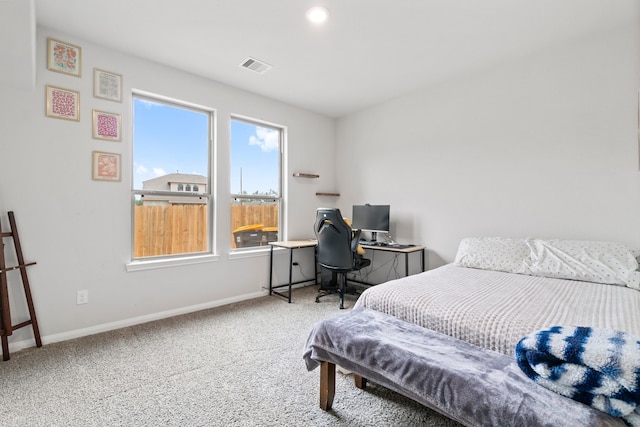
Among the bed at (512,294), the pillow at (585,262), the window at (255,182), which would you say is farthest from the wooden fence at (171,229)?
the pillow at (585,262)

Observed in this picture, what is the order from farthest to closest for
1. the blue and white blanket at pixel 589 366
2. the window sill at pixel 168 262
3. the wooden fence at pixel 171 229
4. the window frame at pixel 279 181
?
the window frame at pixel 279 181 < the wooden fence at pixel 171 229 < the window sill at pixel 168 262 < the blue and white blanket at pixel 589 366

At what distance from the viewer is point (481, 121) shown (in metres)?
3.20

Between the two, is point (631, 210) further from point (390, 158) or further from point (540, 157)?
point (390, 158)

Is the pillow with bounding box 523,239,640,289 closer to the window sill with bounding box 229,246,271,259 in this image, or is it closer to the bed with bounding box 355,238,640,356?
the bed with bounding box 355,238,640,356

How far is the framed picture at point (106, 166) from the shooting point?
264cm

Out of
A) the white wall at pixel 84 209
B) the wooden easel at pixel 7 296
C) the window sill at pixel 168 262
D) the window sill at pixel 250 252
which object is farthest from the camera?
the window sill at pixel 250 252

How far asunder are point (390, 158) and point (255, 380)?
3.07 metres

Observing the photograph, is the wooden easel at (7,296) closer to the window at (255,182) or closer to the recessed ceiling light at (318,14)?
the window at (255,182)

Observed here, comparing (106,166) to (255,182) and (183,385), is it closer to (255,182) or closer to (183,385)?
(255,182)

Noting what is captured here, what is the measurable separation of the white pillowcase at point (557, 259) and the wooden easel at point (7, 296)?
356 centimetres

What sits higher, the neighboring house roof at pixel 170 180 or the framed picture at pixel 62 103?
the framed picture at pixel 62 103

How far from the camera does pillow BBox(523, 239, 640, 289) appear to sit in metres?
2.12

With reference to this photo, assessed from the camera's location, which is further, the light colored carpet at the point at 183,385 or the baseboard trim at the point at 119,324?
the baseboard trim at the point at 119,324

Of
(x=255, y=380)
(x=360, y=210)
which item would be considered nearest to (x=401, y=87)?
(x=360, y=210)
